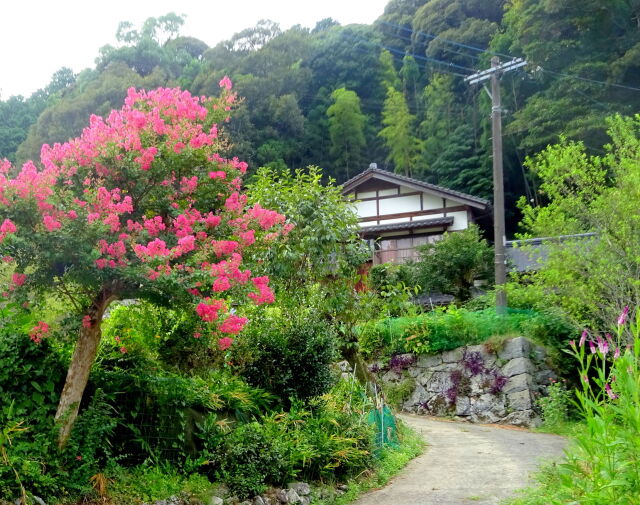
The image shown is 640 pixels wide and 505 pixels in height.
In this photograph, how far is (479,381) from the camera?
45.5ft

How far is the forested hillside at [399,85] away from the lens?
83.4 feet

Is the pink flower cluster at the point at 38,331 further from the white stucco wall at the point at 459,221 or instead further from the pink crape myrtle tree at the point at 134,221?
the white stucco wall at the point at 459,221

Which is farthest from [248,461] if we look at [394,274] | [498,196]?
[394,274]

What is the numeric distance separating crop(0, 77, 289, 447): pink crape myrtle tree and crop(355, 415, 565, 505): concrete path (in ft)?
10.3

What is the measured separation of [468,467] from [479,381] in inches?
231

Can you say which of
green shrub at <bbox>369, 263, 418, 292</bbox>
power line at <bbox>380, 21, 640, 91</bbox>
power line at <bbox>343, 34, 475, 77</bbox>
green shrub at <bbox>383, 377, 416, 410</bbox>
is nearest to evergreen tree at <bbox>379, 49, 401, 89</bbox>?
power line at <bbox>343, 34, 475, 77</bbox>

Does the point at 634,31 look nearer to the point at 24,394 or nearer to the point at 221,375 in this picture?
the point at 221,375

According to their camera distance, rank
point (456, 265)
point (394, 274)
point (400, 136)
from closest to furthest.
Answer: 1. point (456, 265)
2. point (394, 274)
3. point (400, 136)

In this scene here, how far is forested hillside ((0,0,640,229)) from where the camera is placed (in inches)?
1001

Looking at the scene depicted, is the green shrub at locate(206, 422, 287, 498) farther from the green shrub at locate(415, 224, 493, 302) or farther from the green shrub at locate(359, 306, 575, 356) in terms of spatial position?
the green shrub at locate(415, 224, 493, 302)

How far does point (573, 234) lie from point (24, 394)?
10125mm

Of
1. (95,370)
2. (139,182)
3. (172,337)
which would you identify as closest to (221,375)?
(172,337)

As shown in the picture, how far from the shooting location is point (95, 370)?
19.2ft

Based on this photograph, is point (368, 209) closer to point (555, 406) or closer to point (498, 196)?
point (498, 196)
